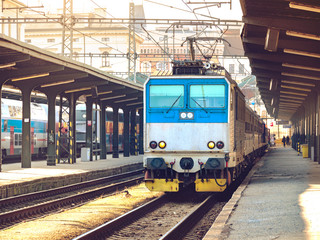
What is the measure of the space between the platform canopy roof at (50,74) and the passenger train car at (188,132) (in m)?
4.50

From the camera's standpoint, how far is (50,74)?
72.2ft

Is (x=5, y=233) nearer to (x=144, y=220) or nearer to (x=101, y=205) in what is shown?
(x=144, y=220)

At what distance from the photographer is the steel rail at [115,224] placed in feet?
30.1

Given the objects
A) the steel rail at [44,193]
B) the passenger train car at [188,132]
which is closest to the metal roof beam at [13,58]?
the steel rail at [44,193]

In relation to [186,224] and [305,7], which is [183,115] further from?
[186,224]

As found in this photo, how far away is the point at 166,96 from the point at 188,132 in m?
1.05

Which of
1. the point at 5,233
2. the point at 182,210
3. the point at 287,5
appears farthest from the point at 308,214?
the point at 287,5

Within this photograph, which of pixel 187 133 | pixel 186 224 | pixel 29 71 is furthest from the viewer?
pixel 29 71

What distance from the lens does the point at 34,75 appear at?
805 inches

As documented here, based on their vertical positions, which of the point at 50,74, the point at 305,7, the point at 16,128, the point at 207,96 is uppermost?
the point at 305,7

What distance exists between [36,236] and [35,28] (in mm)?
89239

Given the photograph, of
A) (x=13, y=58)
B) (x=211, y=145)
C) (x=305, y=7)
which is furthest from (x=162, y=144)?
(x=13, y=58)

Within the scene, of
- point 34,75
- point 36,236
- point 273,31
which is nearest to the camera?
point 36,236

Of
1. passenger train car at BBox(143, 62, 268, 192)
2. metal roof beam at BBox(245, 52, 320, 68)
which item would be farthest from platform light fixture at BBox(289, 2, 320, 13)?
metal roof beam at BBox(245, 52, 320, 68)
